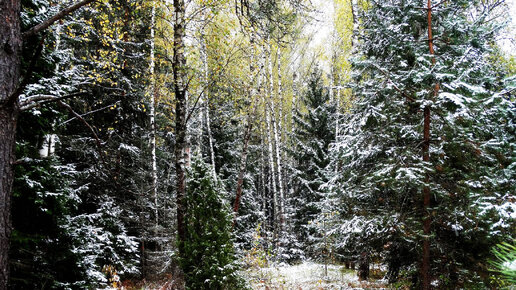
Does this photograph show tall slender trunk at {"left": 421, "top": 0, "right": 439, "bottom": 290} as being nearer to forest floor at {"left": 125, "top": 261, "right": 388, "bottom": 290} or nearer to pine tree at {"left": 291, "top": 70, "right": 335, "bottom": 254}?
forest floor at {"left": 125, "top": 261, "right": 388, "bottom": 290}

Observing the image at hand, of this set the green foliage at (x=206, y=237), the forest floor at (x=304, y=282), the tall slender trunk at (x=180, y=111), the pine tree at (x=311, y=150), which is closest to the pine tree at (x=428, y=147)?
the forest floor at (x=304, y=282)

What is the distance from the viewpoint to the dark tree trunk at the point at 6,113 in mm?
1804

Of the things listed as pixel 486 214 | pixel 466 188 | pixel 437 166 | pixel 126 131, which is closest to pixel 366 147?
pixel 437 166

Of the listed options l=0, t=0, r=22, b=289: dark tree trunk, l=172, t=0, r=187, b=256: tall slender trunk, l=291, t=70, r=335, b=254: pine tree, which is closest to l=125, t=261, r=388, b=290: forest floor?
l=172, t=0, r=187, b=256: tall slender trunk

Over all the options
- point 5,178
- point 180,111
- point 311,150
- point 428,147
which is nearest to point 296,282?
point 428,147

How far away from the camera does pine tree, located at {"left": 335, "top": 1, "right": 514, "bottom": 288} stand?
413 cm

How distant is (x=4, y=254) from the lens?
1807mm

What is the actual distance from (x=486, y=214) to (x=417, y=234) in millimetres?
958

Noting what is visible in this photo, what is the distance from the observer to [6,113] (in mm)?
1836

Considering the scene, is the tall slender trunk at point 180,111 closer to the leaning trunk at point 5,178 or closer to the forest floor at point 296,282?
the forest floor at point 296,282

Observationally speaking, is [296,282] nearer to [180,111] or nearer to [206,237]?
[206,237]

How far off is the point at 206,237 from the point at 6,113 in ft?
12.4

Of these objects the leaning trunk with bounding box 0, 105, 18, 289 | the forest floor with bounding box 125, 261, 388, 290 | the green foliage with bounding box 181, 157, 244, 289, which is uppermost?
the leaning trunk with bounding box 0, 105, 18, 289

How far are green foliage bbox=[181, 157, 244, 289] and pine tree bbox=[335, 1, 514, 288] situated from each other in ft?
7.40
